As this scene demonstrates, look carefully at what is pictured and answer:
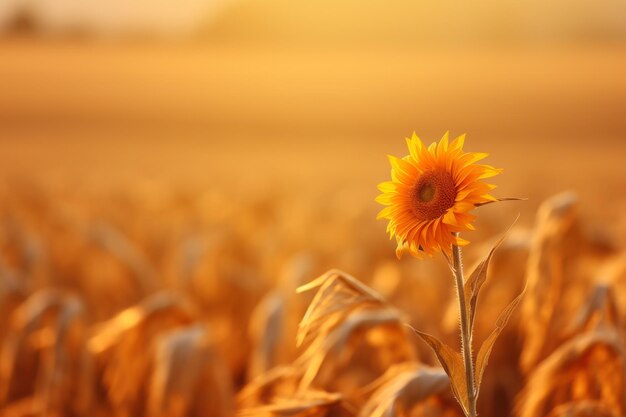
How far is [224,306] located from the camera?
3.56m

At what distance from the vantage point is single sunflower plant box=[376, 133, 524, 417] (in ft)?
2.55

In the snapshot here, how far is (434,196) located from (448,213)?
0.03 metres

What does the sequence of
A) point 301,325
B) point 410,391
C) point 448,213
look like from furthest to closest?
point 410,391 → point 301,325 → point 448,213

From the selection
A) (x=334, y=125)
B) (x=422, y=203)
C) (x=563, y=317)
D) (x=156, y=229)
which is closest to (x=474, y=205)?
(x=422, y=203)

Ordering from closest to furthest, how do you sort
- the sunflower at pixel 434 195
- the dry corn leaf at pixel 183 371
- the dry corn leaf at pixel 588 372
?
the sunflower at pixel 434 195, the dry corn leaf at pixel 588 372, the dry corn leaf at pixel 183 371

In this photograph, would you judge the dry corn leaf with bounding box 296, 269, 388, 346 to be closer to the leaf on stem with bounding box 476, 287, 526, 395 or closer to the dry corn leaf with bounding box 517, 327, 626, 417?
the leaf on stem with bounding box 476, 287, 526, 395

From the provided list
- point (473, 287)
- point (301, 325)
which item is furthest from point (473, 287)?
point (301, 325)

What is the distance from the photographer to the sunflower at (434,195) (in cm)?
77

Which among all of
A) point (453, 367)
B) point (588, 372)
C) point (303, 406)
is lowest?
point (588, 372)

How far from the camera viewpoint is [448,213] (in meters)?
0.77

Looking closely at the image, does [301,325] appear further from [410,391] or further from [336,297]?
[410,391]

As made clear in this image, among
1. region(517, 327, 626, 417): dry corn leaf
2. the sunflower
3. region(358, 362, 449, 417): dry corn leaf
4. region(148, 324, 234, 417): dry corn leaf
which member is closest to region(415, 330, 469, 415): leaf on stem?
the sunflower

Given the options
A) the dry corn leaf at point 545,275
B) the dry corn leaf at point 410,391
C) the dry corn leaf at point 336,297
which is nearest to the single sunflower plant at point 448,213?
the dry corn leaf at point 336,297

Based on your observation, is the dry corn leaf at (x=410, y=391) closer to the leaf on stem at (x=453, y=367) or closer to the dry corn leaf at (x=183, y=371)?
the leaf on stem at (x=453, y=367)
